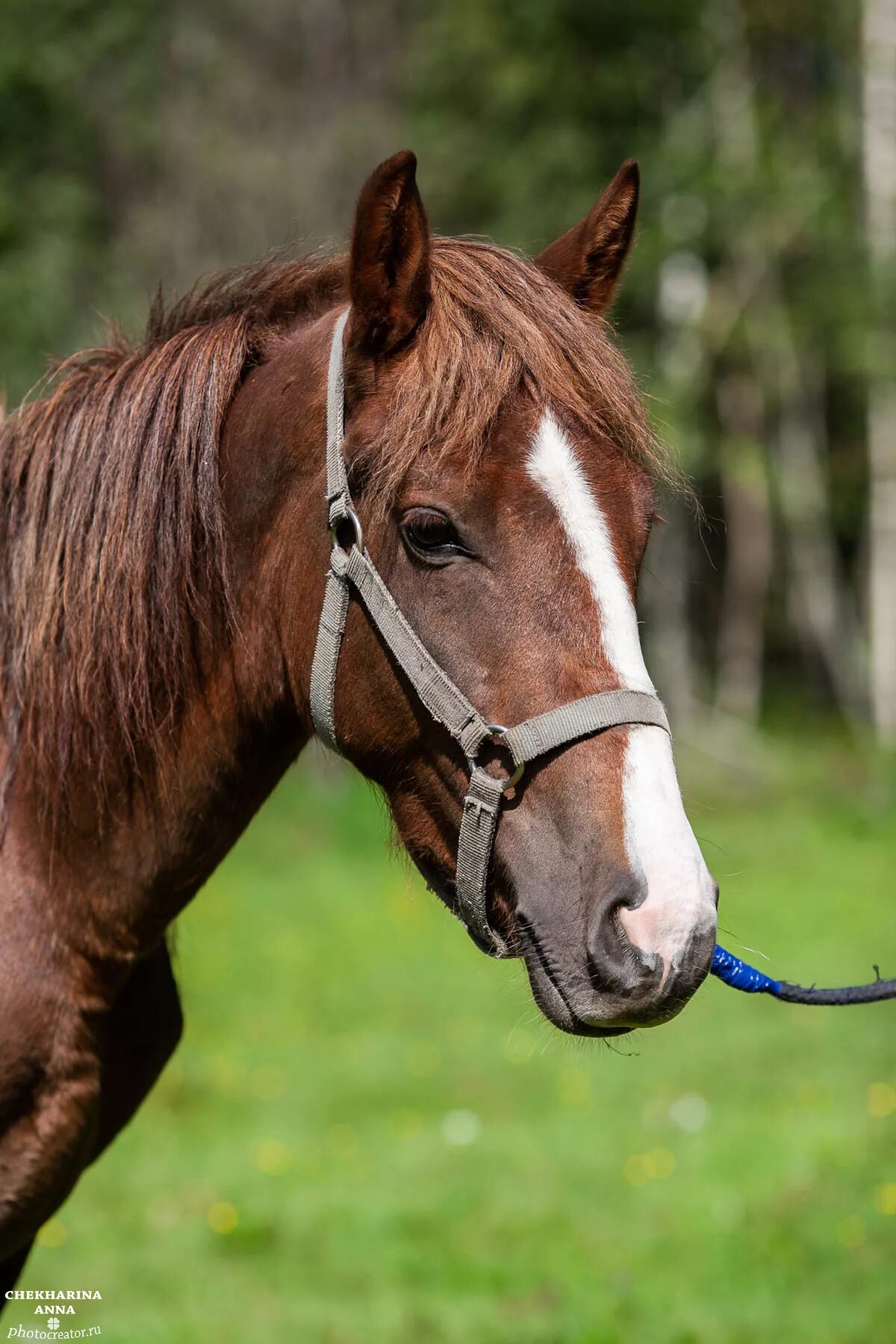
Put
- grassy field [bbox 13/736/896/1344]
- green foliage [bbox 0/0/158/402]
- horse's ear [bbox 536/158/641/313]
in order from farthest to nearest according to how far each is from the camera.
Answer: green foliage [bbox 0/0/158/402] → grassy field [bbox 13/736/896/1344] → horse's ear [bbox 536/158/641/313]

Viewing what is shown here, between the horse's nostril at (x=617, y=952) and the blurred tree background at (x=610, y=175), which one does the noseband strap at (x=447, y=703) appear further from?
the blurred tree background at (x=610, y=175)

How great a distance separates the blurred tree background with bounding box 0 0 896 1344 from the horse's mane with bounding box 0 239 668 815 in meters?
0.46

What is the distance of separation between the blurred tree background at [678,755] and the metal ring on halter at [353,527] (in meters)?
0.66

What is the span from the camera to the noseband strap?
188 centimetres

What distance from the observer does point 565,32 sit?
46.2 feet

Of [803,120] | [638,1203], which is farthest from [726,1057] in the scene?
[803,120]

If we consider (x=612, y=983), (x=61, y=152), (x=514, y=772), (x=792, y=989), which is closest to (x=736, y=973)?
(x=792, y=989)

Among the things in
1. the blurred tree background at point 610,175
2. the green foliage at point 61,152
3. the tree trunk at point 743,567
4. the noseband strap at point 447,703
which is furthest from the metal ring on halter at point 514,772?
the tree trunk at point 743,567

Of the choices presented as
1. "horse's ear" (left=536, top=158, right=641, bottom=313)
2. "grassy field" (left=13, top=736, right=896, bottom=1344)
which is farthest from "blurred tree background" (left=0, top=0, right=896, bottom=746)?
"horse's ear" (left=536, top=158, right=641, bottom=313)

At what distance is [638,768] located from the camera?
6.10 ft

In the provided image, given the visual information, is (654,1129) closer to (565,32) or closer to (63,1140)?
(63,1140)

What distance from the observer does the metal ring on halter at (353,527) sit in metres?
2.08

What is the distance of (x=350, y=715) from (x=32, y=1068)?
0.89m

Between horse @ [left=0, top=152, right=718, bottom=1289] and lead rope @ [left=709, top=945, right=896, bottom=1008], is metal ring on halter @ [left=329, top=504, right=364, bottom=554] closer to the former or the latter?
horse @ [left=0, top=152, right=718, bottom=1289]
